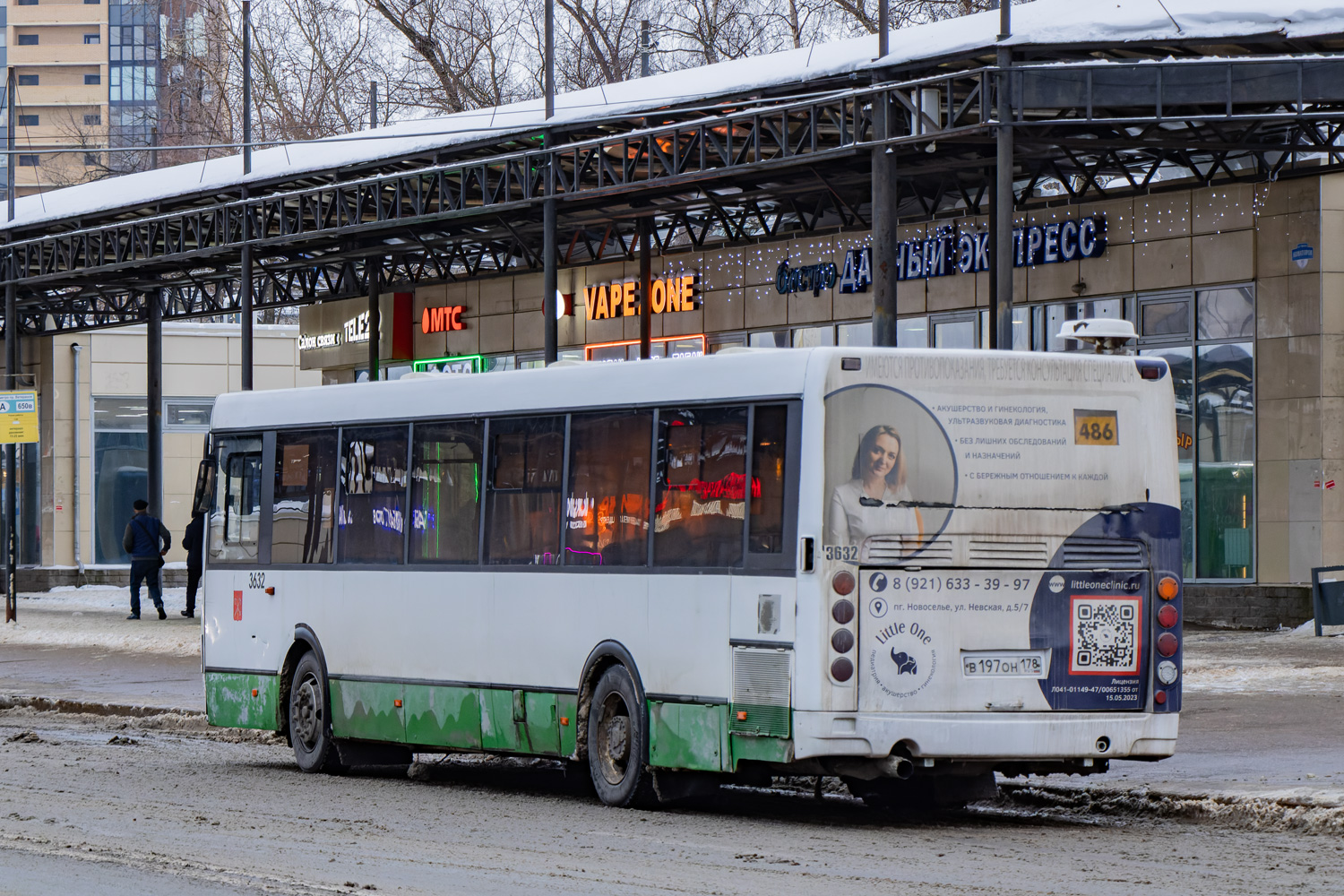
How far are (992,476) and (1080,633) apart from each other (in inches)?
39.0

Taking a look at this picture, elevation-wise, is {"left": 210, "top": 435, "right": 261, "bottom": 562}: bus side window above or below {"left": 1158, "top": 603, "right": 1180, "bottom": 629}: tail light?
above

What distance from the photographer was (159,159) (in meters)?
77.6

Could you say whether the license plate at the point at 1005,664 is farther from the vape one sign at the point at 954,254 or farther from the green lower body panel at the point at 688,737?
the vape one sign at the point at 954,254

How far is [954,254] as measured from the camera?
104ft

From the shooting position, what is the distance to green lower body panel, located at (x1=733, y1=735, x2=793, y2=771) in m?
10.8

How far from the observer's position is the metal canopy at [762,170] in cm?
2247

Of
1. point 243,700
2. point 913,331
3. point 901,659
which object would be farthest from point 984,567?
point 913,331

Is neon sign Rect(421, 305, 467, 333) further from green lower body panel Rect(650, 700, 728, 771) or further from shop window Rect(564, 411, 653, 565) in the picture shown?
green lower body panel Rect(650, 700, 728, 771)

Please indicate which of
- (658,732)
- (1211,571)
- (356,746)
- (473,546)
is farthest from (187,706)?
(1211,571)

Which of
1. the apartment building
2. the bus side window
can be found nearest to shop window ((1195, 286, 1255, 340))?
the bus side window

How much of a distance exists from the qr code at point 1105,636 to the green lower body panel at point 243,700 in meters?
6.76

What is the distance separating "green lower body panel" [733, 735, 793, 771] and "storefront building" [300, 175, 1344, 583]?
14.4 metres

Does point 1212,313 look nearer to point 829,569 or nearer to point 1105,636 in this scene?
point 1105,636

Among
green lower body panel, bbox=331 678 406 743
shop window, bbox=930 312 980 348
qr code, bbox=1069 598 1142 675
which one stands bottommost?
green lower body panel, bbox=331 678 406 743
